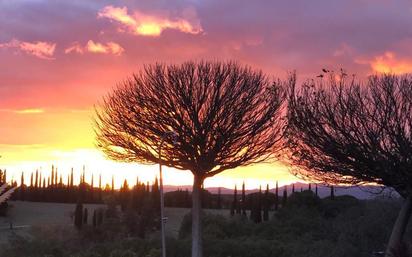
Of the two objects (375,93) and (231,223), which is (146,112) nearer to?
(375,93)

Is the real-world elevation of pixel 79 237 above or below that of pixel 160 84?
below

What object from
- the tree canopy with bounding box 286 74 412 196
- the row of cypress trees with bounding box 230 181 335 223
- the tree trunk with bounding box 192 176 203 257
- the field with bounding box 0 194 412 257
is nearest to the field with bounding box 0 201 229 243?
the row of cypress trees with bounding box 230 181 335 223

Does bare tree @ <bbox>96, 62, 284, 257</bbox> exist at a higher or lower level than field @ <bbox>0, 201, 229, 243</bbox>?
higher

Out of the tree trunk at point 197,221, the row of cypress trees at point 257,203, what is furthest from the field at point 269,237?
the row of cypress trees at point 257,203

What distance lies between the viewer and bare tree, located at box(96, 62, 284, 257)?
2542 centimetres

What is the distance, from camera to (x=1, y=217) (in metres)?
61.3

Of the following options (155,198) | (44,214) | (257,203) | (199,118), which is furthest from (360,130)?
(44,214)

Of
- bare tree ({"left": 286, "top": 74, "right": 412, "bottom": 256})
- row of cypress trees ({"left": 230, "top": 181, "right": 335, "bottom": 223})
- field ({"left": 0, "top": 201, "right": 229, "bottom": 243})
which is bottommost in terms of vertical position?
field ({"left": 0, "top": 201, "right": 229, "bottom": 243})

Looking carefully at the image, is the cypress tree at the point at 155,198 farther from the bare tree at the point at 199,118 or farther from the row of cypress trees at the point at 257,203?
the bare tree at the point at 199,118

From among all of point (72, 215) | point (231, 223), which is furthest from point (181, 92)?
point (72, 215)

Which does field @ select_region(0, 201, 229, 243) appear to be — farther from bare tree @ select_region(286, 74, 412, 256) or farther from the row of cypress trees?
bare tree @ select_region(286, 74, 412, 256)

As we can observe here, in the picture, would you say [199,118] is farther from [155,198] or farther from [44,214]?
[44,214]

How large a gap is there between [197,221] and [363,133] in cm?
1008

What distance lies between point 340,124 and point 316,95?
1682 millimetres
